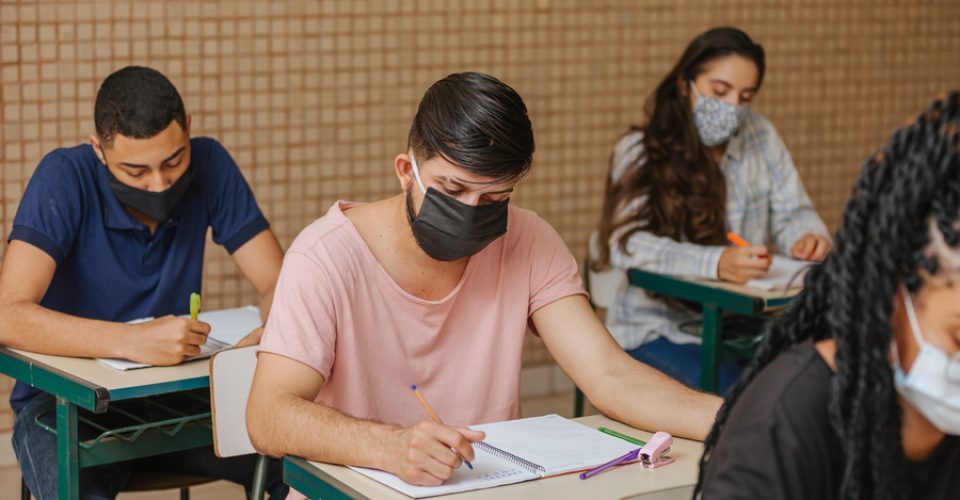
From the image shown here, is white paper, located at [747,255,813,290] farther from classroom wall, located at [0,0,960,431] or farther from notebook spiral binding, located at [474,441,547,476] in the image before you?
notebook spiral binding, located at [474,441,547,476]

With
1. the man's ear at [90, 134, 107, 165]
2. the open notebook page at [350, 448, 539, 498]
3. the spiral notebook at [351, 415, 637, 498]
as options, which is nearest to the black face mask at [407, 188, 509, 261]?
the spiral notebook at [351, 415, 637, 498]

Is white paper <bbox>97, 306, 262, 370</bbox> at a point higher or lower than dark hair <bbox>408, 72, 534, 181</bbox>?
lower

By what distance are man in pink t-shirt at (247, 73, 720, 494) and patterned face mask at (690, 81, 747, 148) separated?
4.62 ft

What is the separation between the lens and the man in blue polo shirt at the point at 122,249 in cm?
250

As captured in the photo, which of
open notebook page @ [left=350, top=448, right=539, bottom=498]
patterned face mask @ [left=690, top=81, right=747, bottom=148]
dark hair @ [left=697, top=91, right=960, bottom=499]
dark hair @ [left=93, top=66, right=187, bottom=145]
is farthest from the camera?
patterned face mask @ [left=690, top=81, right=747, bottom=148]

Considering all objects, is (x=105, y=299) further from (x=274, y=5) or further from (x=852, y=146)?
→ (x=852, y=146)

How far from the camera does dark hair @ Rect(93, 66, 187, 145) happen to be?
2.72 metres

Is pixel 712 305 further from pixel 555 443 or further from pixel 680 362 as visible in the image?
pixel 555 443

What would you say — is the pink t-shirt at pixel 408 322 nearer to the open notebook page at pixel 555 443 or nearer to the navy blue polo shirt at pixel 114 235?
the open notebook page at pixel 555 443

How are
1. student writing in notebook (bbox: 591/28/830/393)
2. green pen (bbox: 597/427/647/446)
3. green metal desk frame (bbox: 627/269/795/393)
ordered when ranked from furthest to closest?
Result: student writing in notebook (bbox: 591/28/830/393) → green metal desk frame (bbox: 627/269/795/393) → green pen (bbox: 597/427/647/446)

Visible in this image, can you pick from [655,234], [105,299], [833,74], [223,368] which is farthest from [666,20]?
[223,368]

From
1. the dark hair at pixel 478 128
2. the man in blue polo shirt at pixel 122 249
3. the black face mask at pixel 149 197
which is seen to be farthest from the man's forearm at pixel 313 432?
the black face mask at pixel 149 197

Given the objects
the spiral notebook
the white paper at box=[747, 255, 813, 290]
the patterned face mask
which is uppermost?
the patterned face mask

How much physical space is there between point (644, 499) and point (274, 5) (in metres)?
2.75
